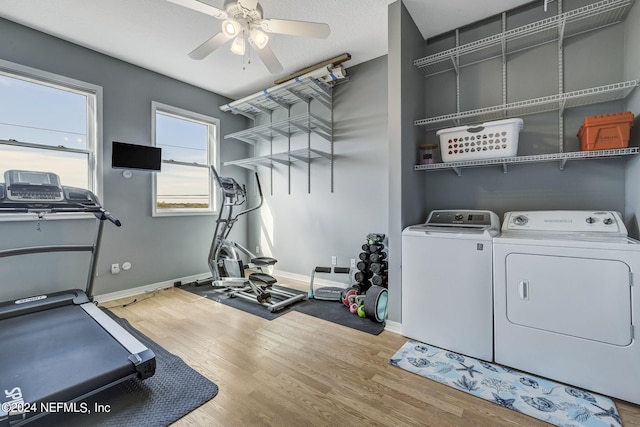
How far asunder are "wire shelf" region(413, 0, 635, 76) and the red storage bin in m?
0.77

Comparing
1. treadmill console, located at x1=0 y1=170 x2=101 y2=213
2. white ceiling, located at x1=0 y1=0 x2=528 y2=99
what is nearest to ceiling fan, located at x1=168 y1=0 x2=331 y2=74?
white ceiling, located at x1=0 y1=0 x2=528 y2=99

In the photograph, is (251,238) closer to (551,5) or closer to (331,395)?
(331,395)

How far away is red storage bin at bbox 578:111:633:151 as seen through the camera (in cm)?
182

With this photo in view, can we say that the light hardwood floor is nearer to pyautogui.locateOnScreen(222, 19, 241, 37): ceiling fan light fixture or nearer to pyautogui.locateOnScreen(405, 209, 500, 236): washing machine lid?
pyautogui.locateOnScreen(405, 209, 500, 236): washing machine lid

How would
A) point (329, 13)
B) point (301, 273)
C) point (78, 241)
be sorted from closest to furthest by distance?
point (329, 13) < point (78, 241) < point (301, 273)

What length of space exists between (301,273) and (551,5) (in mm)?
4036

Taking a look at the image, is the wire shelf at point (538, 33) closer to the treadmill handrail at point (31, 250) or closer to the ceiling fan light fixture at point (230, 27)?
the ceiling fan light fixture at point (230, 27)

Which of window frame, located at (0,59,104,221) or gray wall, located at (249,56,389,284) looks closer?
window frame, located at (0,59,104,221)

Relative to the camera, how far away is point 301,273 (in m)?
4.17

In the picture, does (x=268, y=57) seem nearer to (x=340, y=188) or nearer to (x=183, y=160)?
(x=340, y=188)

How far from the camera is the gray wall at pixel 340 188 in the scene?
340 cm

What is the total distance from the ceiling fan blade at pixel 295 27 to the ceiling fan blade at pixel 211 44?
31cm

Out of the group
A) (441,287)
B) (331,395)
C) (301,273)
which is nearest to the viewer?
(331,395)

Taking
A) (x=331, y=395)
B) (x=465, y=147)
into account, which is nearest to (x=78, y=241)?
(x=331, y=395)
